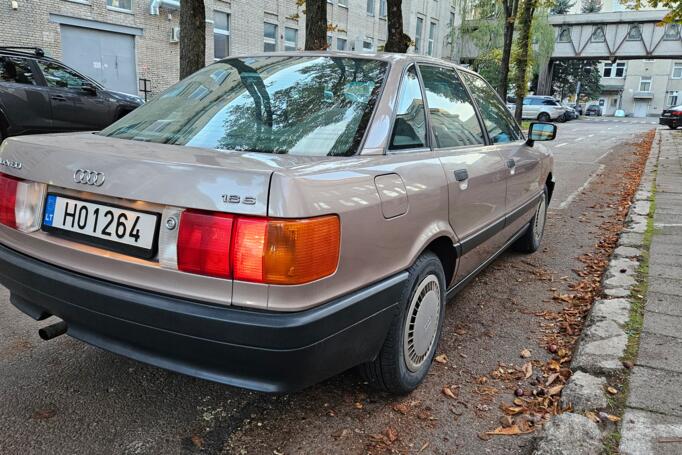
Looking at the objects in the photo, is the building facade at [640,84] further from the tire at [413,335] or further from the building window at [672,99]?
the tire at [413,335]

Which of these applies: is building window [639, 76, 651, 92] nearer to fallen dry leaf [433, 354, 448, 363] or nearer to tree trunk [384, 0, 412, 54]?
tree trunk [384, 0, 412, 54]

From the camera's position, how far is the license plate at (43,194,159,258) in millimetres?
1892

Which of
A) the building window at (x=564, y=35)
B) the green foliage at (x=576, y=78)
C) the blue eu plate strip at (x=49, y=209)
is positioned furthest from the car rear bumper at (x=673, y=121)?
the blue eu plate strip at (x=49, y=209)

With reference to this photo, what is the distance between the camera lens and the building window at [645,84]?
7261cm

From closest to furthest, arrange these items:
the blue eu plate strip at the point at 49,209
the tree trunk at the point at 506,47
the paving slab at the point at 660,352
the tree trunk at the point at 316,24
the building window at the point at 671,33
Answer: the blue eu plate strip at the point at 49,209 < the paving slab at the point at 660,352 < the tree trunk at the point at 316,24 < the tree trunk at the point at 506,47 < the building window at the point at 671,33

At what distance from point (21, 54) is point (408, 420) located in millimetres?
8883

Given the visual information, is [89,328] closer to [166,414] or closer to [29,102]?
[166,414]

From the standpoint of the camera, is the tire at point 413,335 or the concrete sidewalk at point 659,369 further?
the tire at point 413,335

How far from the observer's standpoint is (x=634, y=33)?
38.2 meters

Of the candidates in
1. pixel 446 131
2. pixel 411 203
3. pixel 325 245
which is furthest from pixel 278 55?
pixel 325 245

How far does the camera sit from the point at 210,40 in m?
20.7

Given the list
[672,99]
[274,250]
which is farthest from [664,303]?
[672,99]

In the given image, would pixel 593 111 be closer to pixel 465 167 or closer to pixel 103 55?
pixel 103 55

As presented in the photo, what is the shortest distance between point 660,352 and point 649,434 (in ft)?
2.91
